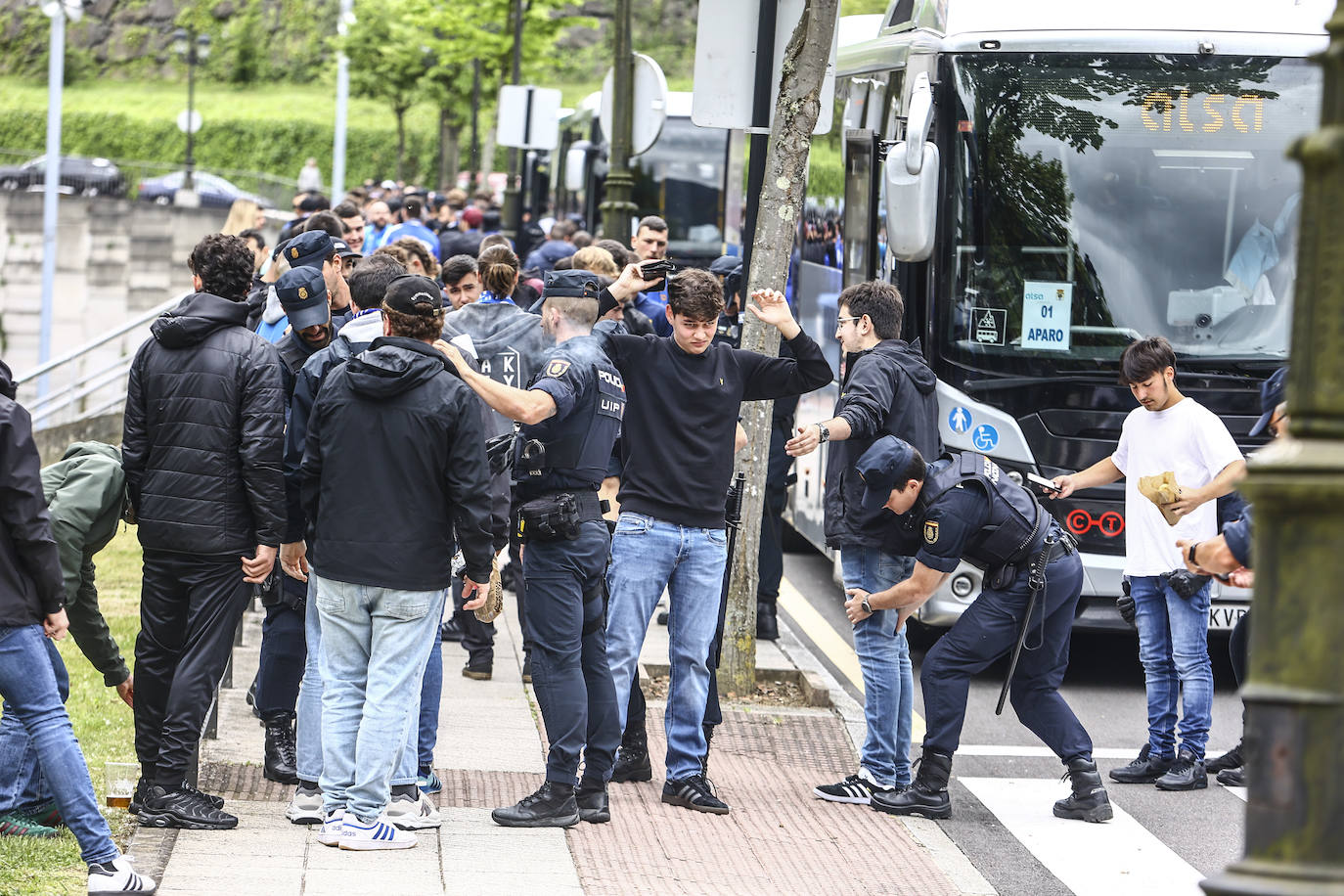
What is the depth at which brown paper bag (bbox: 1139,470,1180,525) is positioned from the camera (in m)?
6.44

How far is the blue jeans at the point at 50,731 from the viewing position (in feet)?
16.0

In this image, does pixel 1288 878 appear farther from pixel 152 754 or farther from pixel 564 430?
pixel 152 754

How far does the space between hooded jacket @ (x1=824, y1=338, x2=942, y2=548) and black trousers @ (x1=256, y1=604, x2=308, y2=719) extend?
2129 mm

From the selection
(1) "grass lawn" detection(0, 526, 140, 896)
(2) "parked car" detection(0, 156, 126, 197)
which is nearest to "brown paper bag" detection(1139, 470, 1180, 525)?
(1) "grass lawn" detection(0, 526, 140, 896)

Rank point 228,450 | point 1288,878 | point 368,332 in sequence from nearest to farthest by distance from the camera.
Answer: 1. point 1288,878
2. point 228,450
3. point 368,332

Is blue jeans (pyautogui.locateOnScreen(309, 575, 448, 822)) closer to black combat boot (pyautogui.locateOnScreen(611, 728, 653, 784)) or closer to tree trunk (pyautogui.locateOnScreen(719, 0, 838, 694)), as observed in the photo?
black combat boot (pyautogui.locateOnScreen(611, 728, 653, 784))

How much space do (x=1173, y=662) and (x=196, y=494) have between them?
417cm

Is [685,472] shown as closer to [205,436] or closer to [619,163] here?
[205,436]

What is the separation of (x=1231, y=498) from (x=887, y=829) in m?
2.40

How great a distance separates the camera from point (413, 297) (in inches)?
217

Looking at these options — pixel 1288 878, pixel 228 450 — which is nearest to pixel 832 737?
pixel 228 450

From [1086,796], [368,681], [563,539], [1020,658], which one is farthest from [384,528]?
[1086,796]

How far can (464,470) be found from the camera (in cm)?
549

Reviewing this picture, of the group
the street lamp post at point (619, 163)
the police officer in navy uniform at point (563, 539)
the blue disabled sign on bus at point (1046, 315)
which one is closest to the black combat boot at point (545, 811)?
the police officer in navy uniform at point (563, 539)
